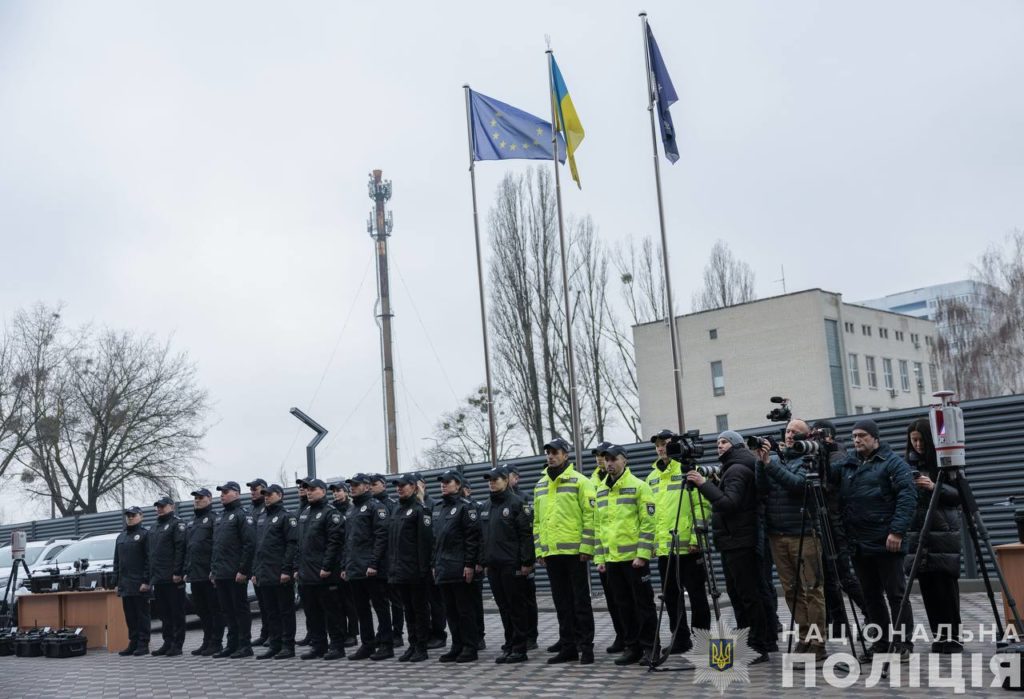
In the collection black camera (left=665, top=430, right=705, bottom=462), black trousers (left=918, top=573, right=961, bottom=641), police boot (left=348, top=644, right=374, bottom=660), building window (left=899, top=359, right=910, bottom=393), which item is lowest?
police boot (left=348, top=644, right=374, bottom=660)

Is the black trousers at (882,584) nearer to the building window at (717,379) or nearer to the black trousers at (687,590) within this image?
the black trousers at (687,590)

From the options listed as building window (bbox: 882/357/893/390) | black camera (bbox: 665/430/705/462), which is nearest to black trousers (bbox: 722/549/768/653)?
black camera (bbox: 665/430/705/462)

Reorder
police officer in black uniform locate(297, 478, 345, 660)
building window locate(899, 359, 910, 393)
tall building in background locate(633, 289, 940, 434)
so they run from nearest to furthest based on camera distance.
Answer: police officer in black uniform locate(297, 478, 345, 660), tall building in background locate(633, 289, 940, 434), building window locate(899, 359, 910, 393)

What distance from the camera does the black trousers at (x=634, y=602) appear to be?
10.8 meters

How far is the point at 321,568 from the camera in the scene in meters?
13.8

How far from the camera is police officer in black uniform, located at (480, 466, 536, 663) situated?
39.3ft

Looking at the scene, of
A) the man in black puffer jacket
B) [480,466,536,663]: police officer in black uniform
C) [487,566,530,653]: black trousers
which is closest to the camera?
the man in black puffer jacket

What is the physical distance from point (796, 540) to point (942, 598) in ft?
4.05

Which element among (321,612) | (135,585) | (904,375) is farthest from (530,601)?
(904,375)

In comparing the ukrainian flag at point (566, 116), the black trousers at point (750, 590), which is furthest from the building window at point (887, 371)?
the black trousers at point (750, 590)

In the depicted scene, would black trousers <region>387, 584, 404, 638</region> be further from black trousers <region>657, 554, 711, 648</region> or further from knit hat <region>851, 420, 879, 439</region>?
knit hat <region>851, 420, 879, 439</region>

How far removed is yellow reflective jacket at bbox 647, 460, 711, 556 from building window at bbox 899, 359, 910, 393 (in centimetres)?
4924

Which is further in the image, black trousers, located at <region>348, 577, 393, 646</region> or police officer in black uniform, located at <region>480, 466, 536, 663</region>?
black trousers, located at <region>348, 577, 393, 646</region>

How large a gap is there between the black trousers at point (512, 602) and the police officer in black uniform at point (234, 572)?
4.16 meters
